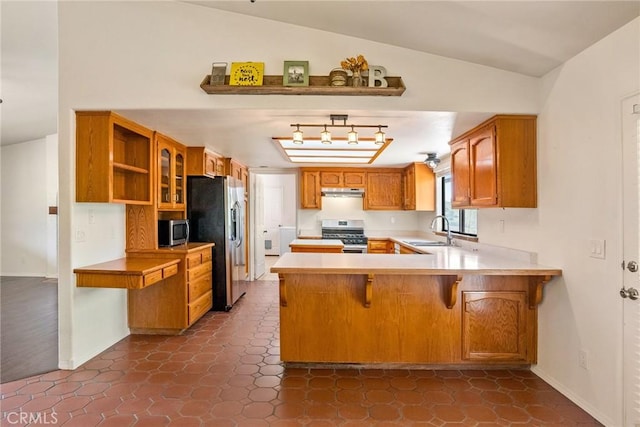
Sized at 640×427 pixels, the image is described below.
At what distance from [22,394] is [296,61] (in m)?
3.15

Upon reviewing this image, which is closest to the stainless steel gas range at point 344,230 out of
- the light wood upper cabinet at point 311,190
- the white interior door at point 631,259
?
the light wood upper cabinet at point 311,190

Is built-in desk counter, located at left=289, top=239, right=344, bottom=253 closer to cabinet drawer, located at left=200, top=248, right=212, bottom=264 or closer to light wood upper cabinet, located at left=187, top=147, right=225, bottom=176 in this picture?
cabinet drawer, located at left=200, top=248, right=212, bottom=264

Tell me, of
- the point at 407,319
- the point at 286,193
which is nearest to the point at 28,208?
the point at 286,193

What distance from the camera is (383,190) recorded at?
19.9 feet

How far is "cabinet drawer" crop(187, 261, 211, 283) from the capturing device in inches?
142

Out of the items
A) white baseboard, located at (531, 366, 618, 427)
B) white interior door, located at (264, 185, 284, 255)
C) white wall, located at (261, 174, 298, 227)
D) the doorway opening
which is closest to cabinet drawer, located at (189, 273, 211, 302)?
white baseboard, located at (531, 366, 618, 427)

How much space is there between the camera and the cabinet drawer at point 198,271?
3609 mm

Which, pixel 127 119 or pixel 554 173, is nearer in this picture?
pixel 554 173

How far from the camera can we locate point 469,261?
2.86 meters

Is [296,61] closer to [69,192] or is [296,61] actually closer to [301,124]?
[301,124]

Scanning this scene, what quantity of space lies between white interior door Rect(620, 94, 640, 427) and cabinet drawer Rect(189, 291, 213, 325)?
3602mm

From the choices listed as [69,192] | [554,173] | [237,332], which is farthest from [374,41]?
[237,332]

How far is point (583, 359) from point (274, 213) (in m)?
8.06

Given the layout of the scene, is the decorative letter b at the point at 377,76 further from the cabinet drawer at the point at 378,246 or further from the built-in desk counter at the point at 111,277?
the cabinet drawer at the point at 378,246
